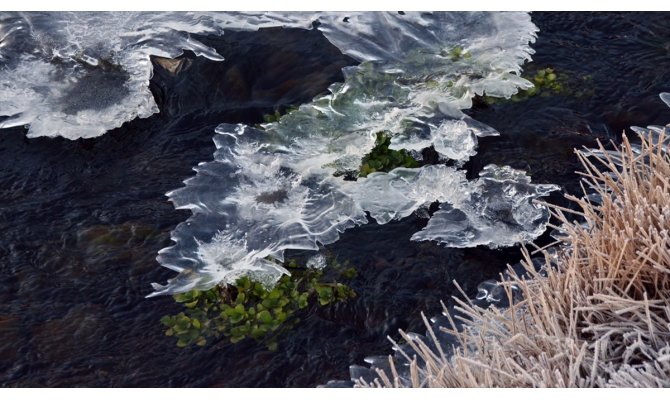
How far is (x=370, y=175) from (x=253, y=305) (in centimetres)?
108

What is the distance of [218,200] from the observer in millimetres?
4922

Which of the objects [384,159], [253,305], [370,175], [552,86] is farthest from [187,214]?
[552,86]

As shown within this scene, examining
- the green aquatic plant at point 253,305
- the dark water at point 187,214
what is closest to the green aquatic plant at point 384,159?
the dark water at point 187,214

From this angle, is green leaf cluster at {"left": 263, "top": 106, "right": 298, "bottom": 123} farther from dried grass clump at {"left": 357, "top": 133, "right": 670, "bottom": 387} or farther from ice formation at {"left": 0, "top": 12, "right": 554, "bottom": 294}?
dried grass clump at {"left": 357, "top": 133, "right": 670, "bottom": 387}

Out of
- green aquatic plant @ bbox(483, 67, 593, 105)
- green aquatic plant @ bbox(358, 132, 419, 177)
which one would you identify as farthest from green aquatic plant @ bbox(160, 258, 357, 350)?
green aquatic plant @ bbox(483, 67, 593, 105)

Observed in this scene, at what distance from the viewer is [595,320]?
331 cm

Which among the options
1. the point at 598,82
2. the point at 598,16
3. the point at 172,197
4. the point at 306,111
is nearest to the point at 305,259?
the point at 172,197

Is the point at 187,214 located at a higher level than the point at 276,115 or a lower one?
lower

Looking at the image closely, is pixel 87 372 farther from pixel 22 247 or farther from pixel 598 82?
pixel 598 82

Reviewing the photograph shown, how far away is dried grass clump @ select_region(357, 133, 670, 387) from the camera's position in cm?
293

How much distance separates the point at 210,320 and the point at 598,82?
111 inches

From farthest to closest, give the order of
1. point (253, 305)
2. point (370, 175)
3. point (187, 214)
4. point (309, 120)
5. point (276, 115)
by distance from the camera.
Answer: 1. point (276, 115)
2. point (309, 120)
3. point (370, 175)
4. point (187, 214)
5. point (253, 305)

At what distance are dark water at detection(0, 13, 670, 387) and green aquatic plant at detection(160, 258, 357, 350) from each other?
0.06m

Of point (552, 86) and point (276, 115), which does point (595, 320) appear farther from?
point (276, 115)
